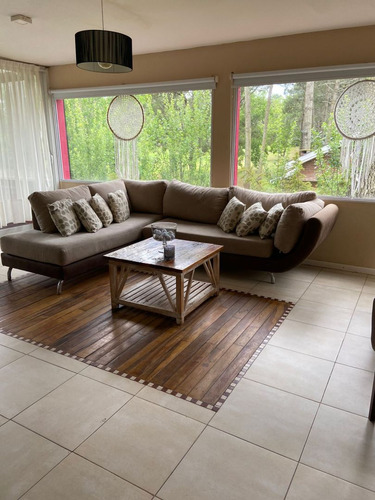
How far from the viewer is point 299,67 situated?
→ 13.1 ft

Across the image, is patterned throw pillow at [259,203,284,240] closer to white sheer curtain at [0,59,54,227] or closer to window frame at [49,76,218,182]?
window frame at [49,76,218,182]

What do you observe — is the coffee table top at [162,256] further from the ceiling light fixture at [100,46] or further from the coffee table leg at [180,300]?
the ceiling light fixture at [100,46]

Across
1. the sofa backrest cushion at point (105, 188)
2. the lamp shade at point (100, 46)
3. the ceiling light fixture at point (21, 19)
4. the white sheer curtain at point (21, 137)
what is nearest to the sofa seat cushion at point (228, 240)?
the sofa backrest cushion at point (105, 188)

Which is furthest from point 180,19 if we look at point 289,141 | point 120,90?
point 120,90

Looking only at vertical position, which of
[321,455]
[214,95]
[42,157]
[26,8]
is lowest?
[321,455]

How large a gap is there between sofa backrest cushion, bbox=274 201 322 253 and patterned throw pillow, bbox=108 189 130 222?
74.4 inches

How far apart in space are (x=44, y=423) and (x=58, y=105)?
541 centimetres

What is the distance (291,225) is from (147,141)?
2.80 meters

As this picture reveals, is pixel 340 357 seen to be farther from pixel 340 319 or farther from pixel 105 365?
pixel 105 365

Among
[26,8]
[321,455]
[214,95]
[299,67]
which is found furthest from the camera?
[214,95]

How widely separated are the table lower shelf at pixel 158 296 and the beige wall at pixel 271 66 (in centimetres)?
165

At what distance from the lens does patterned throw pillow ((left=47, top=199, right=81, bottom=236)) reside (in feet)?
12.3

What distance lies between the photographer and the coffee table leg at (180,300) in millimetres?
2795

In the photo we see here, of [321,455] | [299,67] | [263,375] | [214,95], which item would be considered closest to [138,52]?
[214,95]
